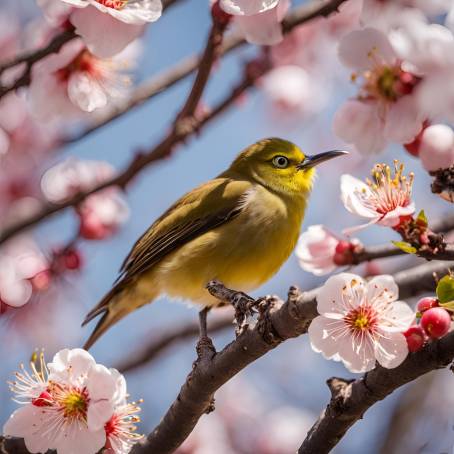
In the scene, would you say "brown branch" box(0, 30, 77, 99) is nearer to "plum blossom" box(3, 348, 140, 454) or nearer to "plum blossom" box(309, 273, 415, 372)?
"plum blossom" box(3, 348, 140, 454)

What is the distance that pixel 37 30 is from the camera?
386cm

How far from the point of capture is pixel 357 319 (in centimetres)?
230

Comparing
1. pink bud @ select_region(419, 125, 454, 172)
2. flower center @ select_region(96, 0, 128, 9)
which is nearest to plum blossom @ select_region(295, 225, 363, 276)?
pink bud @ select_region(419, 125, 454, 172)

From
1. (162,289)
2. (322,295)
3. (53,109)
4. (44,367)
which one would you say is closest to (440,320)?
(322,295)

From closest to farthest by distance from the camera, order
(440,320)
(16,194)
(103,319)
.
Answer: (440,320) < (103,319) < (16,194)

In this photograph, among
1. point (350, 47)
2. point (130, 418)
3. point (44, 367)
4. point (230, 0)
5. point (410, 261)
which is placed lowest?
point (410, 261)

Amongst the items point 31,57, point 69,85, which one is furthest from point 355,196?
point 69,85

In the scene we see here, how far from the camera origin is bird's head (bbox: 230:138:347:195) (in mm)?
4301

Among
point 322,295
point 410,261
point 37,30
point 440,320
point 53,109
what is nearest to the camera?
point 440,320

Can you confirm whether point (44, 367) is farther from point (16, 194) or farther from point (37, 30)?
point (16, 194)

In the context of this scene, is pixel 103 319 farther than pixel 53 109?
Yes

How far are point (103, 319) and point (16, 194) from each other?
3.39 feet

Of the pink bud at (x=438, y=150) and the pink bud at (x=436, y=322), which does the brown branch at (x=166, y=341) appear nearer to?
the pink bud at (x=438, y=150)

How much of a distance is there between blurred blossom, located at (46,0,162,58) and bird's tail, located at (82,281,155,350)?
174 cm
